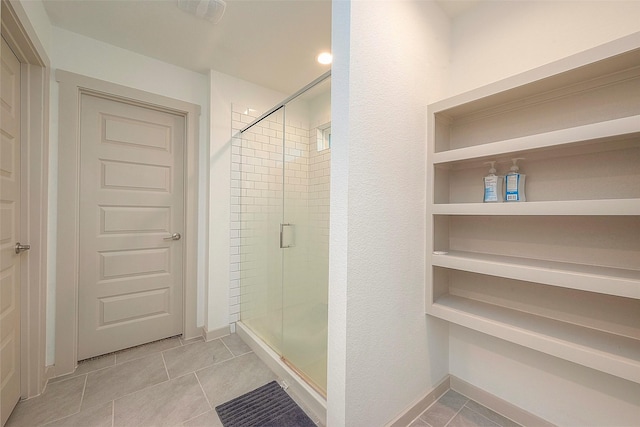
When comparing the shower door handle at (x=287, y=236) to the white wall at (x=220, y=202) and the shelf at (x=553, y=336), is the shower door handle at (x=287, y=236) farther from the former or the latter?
the shelf at (x=553, y=336)

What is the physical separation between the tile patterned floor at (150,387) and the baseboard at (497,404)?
35.9 inches

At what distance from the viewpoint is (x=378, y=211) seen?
3.85 feet

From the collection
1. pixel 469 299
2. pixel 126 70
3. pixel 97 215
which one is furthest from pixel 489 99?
pixel 97 215

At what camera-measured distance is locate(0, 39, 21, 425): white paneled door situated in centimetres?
129

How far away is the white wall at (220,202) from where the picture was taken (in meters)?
2.27

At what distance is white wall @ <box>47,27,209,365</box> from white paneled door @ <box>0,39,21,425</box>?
283 mm

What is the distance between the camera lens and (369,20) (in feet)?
3.71

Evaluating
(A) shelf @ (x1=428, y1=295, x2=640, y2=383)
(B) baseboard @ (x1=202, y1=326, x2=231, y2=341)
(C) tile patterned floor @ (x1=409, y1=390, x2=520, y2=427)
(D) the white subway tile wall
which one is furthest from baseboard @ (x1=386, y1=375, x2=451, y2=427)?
(B) baseboard @ (x1=202, y1=326, x2=231, y2=341)

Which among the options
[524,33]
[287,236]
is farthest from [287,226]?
[524,33]

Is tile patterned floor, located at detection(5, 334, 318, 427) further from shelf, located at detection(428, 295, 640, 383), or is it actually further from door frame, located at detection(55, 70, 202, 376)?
shelf, located at detection(428, 295, 640, 383)

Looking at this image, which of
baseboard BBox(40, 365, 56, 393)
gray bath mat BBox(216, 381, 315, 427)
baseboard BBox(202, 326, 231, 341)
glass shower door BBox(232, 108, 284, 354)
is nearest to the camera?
gray bath mat BBox(216, 381, 315, 427)

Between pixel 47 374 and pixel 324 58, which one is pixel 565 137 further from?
pixel 47 374

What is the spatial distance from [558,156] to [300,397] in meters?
1.91

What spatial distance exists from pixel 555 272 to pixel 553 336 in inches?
11.5
